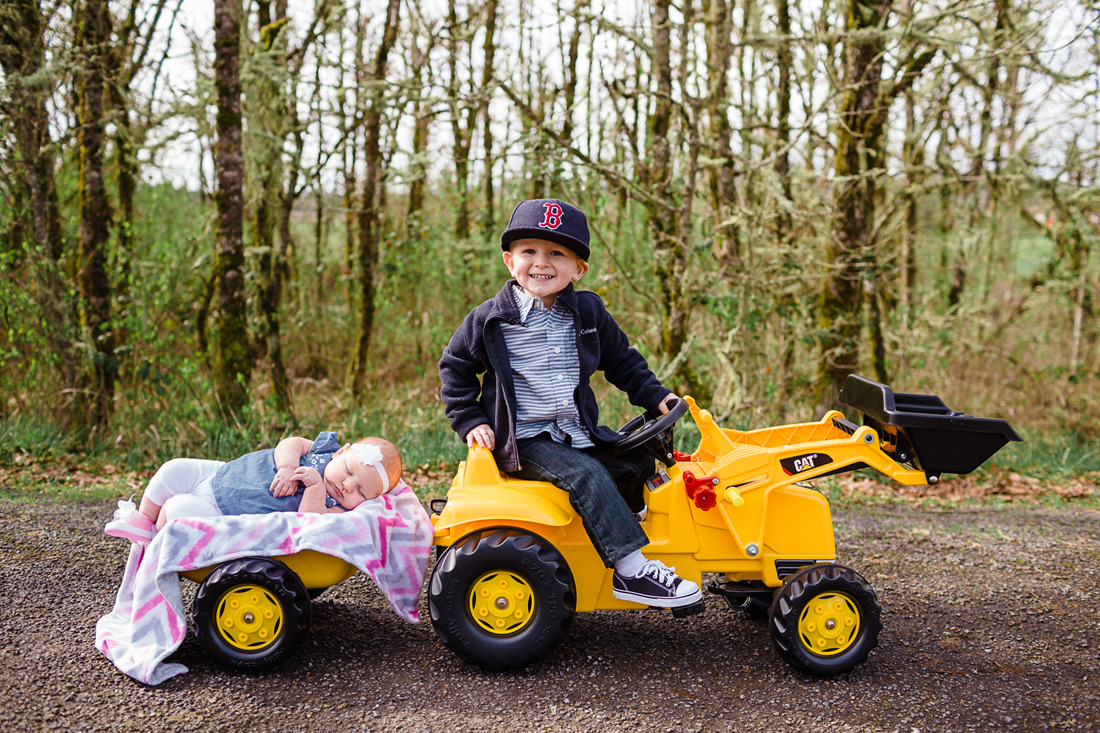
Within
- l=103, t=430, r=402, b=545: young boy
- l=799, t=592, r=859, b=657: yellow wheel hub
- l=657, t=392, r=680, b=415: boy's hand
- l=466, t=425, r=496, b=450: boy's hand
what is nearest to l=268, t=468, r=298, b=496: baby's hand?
l=103, t=430, r=402, b=545: young boy

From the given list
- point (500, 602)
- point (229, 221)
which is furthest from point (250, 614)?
point (229, 221)

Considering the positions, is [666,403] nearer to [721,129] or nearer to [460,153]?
[721,129]

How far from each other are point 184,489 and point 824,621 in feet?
8.44

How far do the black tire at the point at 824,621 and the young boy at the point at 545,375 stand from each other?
1.16 ft

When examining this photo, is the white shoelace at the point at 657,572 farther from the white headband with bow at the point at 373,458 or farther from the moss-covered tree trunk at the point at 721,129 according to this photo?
the moss-covered tree trunk at the point at 721,129

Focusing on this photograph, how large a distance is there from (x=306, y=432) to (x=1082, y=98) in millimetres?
7438

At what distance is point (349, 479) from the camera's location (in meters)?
3.30

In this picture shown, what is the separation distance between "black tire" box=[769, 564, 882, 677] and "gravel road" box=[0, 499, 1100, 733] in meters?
0.09

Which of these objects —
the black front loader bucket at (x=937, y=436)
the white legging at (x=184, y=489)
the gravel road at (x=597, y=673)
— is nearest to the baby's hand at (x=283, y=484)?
the white legging at (x=184, y=489)

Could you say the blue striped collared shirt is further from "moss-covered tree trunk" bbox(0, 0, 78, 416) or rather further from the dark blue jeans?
"moss-covered tree trunk" bbox(0, 0, 78, 416)

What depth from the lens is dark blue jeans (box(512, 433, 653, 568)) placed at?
119 inches

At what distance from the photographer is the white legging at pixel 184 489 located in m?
3.13

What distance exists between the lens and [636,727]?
106 inches

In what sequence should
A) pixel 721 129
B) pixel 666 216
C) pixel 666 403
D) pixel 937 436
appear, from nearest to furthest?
pixel 937 436 → pixel 666 403 → pixel 666 216 → pixel 721 129
